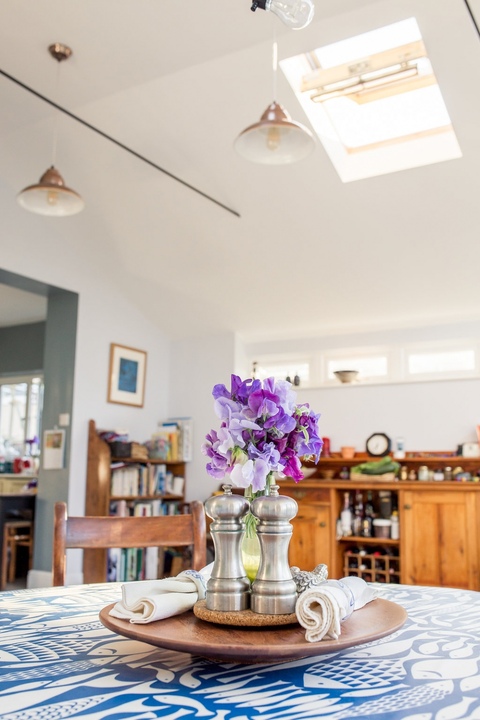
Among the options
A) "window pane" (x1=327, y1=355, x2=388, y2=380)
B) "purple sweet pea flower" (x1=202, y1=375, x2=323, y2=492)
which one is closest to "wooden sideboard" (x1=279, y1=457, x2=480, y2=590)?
"window pane" (x1=327, y1=355, x2=388, y2=380)

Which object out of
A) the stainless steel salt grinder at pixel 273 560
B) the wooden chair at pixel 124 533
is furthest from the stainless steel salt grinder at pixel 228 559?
the wooden chair at pixel 124 533

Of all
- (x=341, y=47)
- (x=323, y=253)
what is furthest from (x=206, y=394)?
(x=341, y=47)

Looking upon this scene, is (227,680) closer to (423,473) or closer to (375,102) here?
(375,102)

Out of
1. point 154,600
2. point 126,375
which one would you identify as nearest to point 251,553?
point 154,600

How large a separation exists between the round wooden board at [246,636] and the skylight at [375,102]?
3.82 metres

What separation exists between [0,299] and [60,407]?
205 cm

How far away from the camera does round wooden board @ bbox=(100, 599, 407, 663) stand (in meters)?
1.00

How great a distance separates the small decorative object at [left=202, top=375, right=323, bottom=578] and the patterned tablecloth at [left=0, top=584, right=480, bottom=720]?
297 millimetres

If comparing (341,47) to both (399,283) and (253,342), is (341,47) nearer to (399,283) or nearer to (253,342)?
(399,283)

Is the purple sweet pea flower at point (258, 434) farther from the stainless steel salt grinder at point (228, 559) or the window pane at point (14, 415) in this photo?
the window pane at point (14, 415)

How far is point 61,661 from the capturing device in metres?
1.13

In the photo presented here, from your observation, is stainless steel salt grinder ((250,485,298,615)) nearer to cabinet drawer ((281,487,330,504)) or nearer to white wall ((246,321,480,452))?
cabinet drawer ((281,487,330,504))

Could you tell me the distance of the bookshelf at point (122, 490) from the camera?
6.10 metres

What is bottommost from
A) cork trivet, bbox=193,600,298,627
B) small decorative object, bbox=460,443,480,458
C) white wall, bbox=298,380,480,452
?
cork trivet, bbox=193,600,298,627
